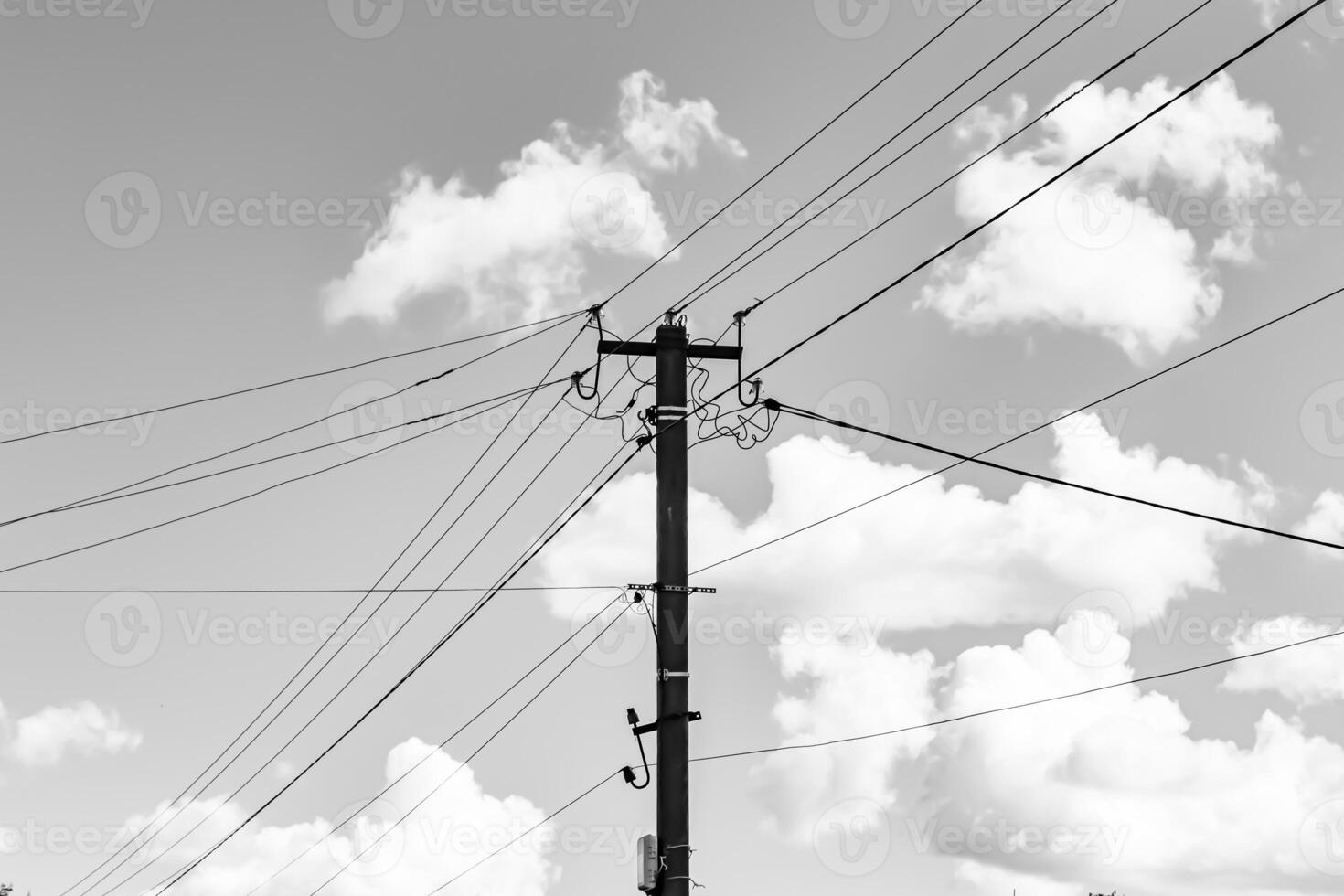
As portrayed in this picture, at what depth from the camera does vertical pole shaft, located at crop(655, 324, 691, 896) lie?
45.3ft

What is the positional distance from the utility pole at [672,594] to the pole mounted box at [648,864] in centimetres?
7

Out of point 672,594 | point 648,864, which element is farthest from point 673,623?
point 648,864

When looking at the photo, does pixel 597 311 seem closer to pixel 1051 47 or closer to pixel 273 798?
pixel 1051 47

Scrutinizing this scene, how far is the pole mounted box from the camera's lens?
13.6 meters

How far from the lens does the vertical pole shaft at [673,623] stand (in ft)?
45.3

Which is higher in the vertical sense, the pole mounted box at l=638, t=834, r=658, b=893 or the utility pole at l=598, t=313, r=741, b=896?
the utility pole at l=598, t=313, r=741, b=896

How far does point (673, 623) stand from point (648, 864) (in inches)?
94.2

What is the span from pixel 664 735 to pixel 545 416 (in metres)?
4.82

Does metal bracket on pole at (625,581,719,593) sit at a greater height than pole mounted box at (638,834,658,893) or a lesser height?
greater

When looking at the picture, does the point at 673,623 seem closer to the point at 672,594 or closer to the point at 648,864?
the point at 672,594

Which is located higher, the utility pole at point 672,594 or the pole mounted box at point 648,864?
the utility pole at point 672,594

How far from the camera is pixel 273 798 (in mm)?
21297

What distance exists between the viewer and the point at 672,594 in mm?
14484

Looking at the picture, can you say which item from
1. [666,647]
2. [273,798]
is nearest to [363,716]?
[273,798]
